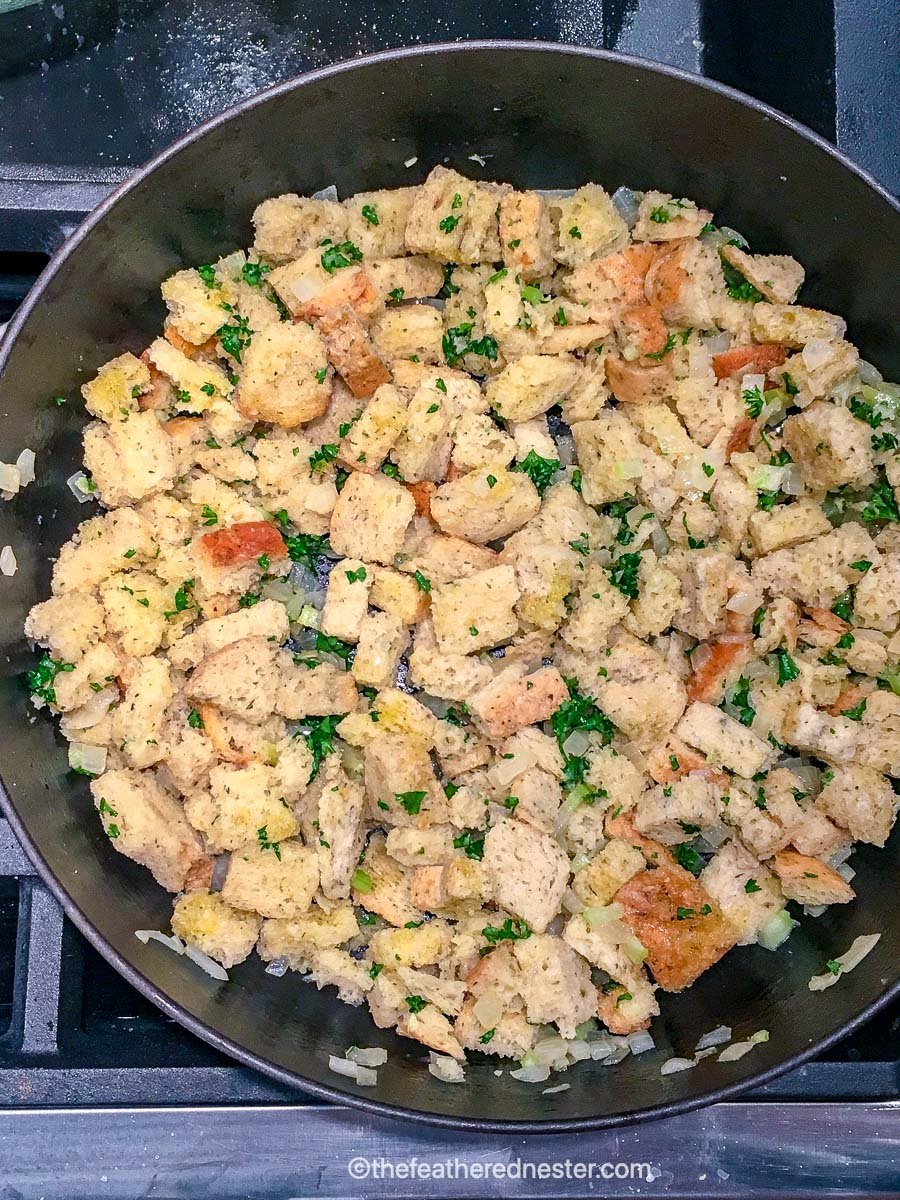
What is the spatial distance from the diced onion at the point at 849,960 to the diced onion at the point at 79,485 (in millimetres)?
1447

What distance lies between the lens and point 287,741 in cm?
184

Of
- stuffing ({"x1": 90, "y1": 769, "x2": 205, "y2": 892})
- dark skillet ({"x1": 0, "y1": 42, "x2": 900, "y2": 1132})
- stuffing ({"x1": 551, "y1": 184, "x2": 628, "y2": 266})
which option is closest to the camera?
dark skillet ({"x1": 0, "y1": 42, "x2": 900, "y2": 1132})

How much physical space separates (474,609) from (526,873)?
44cm

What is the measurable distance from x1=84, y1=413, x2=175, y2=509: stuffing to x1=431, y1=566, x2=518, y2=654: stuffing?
511 millimetres

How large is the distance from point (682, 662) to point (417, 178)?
0.96m

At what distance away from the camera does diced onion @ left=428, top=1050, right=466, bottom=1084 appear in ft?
5.76

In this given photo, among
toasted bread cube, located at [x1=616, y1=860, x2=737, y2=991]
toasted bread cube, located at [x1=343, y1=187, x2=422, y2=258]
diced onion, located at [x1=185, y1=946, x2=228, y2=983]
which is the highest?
toasted bread cube, located at [x1=343, y1=187, x2=422, y2=258]

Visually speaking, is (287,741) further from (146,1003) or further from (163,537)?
(146,1003)

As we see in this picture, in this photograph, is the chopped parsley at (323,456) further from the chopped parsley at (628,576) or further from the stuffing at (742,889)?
the stuffing at (742,889)

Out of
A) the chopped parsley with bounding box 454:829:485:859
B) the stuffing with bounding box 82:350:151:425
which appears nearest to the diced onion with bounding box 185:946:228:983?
the chopped parsley with bounding box 454:829:485:859

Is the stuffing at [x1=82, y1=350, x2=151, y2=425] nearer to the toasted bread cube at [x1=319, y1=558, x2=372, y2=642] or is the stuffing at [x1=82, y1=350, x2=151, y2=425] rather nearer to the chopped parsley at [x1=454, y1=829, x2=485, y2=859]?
the toasted bread cube at [x1=319, y1=558, x2=372, y2=642]

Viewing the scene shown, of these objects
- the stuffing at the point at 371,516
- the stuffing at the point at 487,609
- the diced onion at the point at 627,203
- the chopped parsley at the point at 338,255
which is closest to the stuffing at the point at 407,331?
the stuffing at the point at 487,609

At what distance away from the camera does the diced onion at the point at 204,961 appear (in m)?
1.77

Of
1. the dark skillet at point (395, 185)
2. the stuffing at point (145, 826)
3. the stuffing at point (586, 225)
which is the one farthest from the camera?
the stuffing at point (586, 225)
